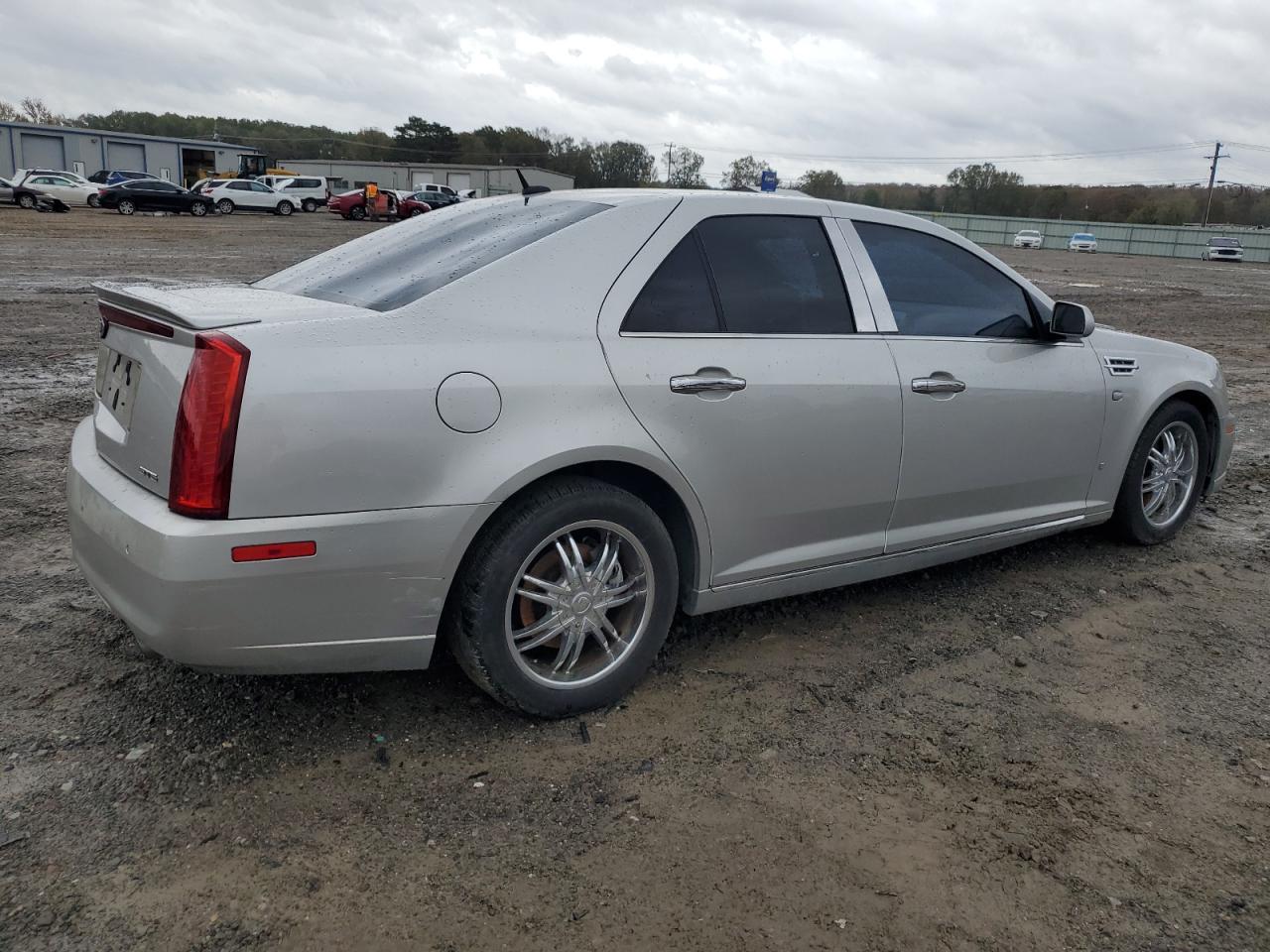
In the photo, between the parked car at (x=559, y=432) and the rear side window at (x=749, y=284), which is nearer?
the parked car at (x=559, y=432)

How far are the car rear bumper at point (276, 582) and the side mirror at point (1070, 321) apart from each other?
271cm

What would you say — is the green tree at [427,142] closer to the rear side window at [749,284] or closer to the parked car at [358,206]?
the parked car at [358,206]

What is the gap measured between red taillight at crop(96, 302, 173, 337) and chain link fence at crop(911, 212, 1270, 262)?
5554 cm

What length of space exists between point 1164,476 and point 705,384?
9.78 feet

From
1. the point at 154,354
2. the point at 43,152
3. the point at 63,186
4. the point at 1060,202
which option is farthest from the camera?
the point at 1060,202

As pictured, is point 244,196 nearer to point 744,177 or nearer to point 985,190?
point 744,177

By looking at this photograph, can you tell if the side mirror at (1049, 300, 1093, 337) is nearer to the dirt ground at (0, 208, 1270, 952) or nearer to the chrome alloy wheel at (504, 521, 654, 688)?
the dirt ground at (0, 208, 1270, 952)

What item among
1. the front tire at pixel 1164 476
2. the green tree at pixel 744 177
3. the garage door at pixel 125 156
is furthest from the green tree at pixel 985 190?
the front tire at pixel 1164 476

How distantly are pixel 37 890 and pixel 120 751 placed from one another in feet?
1.96

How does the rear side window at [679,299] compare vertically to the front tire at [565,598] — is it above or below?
above

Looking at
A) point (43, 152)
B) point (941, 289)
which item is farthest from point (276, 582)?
point (43, 152)

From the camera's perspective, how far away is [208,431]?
254cm

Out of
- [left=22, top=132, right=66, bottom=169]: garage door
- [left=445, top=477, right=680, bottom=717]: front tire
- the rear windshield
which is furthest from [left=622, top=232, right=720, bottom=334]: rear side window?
[left=22, top=132, right=66, bottom=169]: garage door

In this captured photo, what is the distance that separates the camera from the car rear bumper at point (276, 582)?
2535 millimetres
